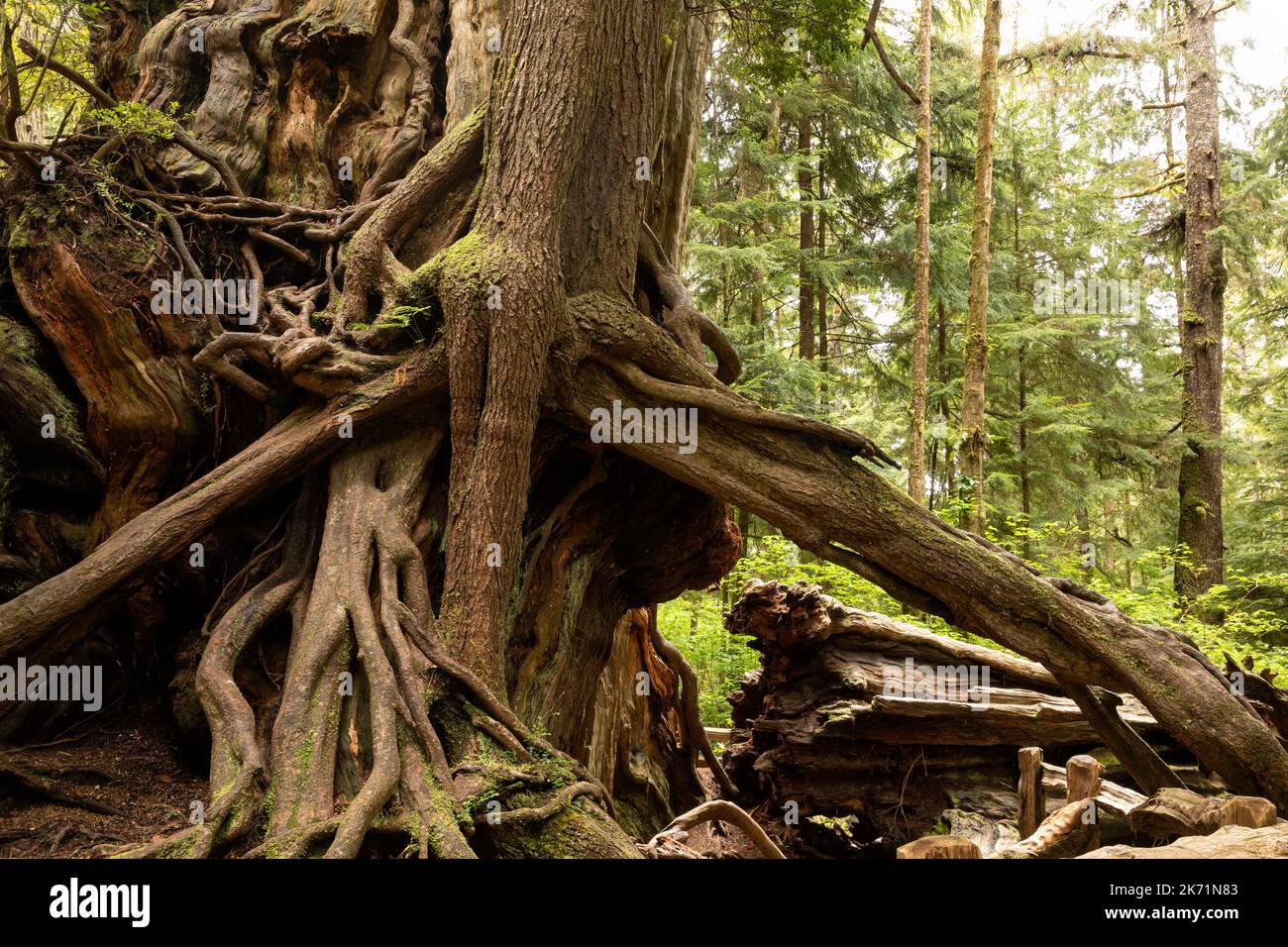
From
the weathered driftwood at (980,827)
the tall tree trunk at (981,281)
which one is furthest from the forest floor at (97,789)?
the tall tree trunk at (981,281)

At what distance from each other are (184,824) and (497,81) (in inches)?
165

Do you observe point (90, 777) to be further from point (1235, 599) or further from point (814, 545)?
point (1235, 599)

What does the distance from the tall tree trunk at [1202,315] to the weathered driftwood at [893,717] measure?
7.73 meters

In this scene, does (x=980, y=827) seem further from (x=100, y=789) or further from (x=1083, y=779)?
(x=100, y=789)

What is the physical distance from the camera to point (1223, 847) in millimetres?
2758

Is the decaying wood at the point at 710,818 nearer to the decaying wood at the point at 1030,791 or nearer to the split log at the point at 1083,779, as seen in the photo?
the decaying wood at the point at 1030,791

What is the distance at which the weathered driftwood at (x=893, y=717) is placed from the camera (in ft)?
21.0

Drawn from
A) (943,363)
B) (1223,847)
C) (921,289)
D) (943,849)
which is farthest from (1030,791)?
(943,363)

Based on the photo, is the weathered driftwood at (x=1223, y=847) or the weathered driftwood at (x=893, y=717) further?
the weathered driftwood at (x=893, y=717)

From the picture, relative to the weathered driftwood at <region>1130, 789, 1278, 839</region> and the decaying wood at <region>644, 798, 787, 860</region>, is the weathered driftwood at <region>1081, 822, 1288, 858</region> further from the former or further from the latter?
the decaying wood at <region>644, 798, 787, 860</region>

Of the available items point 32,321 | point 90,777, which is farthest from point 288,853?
point 32,321

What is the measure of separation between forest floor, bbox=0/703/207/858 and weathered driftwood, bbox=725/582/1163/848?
4516 millimetres

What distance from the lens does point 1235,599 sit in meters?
12.5
